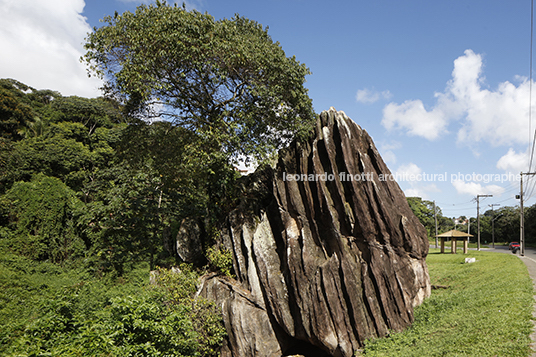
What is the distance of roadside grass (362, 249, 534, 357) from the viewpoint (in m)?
7.88

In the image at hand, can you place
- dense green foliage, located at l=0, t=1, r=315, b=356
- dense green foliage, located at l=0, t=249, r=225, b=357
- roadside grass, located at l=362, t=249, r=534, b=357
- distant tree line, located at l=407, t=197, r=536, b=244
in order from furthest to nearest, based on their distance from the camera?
distant tree line, located at l=407, t=197, r=536, b=244, dense green foliage, located at l=0, t=1, r=315, b=356, roadside grass, located at l=362, t=249, r=534, b=357, dense green foliage, located at l=0, t=249, r=225, b=357

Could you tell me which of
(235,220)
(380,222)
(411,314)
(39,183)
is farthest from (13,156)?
(411,314)

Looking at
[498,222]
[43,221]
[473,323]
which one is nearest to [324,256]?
[473,323]

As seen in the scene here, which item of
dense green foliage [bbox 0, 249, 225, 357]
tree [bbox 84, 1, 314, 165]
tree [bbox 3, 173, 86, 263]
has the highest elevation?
tree [bbox 84, 1, 314, 165]

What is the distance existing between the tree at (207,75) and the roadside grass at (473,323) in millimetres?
8760

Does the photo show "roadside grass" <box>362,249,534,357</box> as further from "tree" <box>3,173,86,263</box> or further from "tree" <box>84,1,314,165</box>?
"tree" <box>3,173,86,263</box>

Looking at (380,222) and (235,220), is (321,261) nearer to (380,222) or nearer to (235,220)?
(380,222)

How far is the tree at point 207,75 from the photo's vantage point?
40.7 ft

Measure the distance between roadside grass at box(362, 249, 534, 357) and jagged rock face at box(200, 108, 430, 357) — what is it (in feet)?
2.44

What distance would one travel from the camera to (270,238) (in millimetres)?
13242

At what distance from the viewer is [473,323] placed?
366 inches

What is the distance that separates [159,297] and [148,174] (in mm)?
6333

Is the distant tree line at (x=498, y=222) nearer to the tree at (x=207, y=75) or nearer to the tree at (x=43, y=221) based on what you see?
the tree at (x=207, y=75)

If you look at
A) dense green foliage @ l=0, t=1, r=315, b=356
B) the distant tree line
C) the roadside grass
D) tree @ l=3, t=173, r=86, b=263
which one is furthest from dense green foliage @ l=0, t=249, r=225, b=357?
the distant tree line
